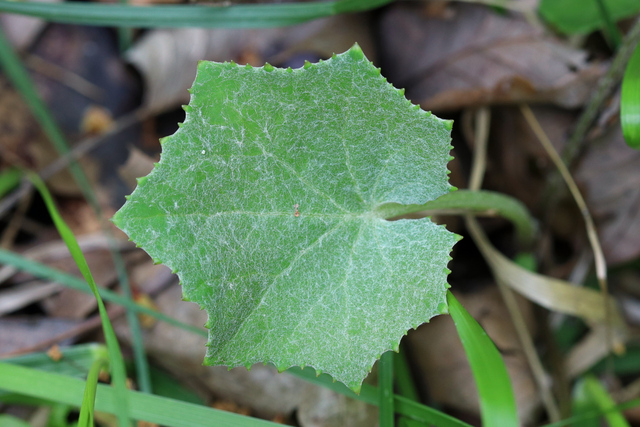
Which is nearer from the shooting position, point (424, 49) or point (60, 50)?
point (424, 49)

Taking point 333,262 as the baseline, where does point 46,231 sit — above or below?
below

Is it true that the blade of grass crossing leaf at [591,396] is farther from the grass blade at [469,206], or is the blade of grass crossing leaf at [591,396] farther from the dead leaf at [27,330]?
the dead leaf at [27,330]

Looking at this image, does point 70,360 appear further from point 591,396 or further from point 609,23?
point 609,23

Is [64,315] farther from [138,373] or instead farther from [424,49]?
[424,49]

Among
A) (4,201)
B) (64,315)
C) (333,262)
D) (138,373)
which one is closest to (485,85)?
(333,262)

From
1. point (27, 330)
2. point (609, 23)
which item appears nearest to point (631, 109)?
point (609, 23)

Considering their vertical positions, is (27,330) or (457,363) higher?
(457,363)
